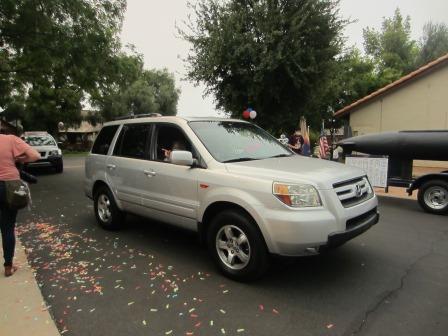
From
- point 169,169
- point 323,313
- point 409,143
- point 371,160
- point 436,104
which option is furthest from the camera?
Result: point 436,104

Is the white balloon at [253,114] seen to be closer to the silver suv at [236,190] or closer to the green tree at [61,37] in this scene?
the green tree at [61,37]

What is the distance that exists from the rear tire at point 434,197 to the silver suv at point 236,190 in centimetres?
426

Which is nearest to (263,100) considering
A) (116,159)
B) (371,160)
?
(371,160)

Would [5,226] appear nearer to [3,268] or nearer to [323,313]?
[3,268]

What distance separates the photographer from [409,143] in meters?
9.13

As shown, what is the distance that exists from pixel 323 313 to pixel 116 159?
3.96 meters

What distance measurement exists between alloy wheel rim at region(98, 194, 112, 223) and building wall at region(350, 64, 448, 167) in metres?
14.5

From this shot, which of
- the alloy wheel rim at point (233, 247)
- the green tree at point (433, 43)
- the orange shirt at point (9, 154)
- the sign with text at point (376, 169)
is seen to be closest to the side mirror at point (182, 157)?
the alloy wheel rim at point (233, 247)

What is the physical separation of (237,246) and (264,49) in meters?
11.9

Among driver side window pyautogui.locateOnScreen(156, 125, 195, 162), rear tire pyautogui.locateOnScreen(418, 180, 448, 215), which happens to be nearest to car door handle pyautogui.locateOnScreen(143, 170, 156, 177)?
driver side window pyautogui.locateOnScreen(156, 125, 195, 162)

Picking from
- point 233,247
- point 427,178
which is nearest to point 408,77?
point 427,178

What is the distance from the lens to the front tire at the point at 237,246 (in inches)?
150

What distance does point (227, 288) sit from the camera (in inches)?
154

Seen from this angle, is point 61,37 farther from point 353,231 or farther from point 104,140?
point 353,231
